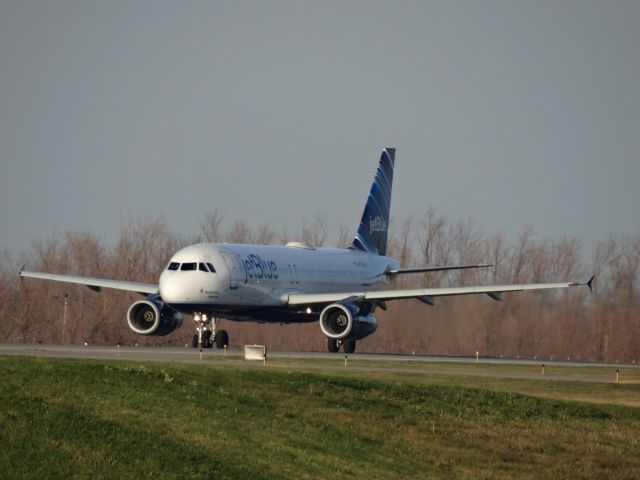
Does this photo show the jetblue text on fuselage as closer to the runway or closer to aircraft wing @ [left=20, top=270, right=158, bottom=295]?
aircraft wing @ [left=20, top=270, right=158, bottom=295]

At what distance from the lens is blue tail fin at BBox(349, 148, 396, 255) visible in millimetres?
72875

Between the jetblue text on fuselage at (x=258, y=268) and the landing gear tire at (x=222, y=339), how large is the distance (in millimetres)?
2917

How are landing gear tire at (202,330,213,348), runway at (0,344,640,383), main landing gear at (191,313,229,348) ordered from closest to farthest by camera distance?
runway at (0,344,640,383)
main landing gear at (191,313,229,348)
landing gear tire at (202,330,213,348)

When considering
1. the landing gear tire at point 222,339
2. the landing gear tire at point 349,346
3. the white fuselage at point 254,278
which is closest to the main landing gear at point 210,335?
the landing gear tire at point 222,339

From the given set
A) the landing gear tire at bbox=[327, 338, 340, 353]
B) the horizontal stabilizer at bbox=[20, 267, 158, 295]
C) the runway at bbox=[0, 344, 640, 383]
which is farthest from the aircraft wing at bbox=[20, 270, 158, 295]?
the landing gear tire at bbox=[327, 338, 340, 353]

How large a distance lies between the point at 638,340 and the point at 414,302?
45.4ft

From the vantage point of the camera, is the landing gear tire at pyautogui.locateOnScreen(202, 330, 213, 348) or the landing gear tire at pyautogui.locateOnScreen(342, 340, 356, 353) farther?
the landing gear tire at pyautogui.locateOnScreen(342, 340, 356, 353)

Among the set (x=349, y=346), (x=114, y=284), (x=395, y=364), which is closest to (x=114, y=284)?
(x=114, y=284)

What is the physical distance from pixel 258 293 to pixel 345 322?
4033mm

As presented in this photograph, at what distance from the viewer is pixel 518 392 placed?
38.1 metres

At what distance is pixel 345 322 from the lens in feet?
190

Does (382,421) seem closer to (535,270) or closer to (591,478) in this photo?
(591,478)

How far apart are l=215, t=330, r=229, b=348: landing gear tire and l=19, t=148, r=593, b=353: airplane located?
4cm

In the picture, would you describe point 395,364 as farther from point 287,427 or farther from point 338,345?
point 287,427
